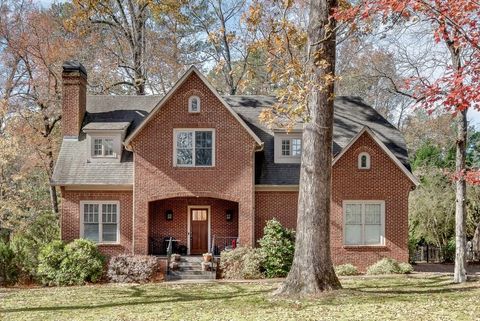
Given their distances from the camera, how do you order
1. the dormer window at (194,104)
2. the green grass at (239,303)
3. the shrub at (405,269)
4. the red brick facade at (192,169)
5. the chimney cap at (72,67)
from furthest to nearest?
1. the chimney cap at (72,67)
2. the dormer window at (194,104)
3. the red brick facade at (192,169)
4. the shrub at (405,269)
5. the green grass at (239,303)

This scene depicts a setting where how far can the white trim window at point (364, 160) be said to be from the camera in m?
22.1

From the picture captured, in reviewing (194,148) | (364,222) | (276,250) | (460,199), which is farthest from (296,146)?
(460,199)

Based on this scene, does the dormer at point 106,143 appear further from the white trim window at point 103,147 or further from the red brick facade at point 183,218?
the red brick facade at point 183,218

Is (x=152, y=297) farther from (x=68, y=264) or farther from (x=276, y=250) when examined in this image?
(x=276, y=250)

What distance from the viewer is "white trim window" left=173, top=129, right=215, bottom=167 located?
22141 millimetres

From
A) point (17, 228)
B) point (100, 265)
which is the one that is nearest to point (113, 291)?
point (100, 265)

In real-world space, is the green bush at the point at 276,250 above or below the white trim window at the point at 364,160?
below

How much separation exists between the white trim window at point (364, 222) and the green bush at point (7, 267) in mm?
12838

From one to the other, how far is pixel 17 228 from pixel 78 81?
8284mm

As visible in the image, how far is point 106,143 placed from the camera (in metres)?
23.0

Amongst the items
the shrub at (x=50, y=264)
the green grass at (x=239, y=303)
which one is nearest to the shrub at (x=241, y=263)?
the green grass at (x=239, y=303)

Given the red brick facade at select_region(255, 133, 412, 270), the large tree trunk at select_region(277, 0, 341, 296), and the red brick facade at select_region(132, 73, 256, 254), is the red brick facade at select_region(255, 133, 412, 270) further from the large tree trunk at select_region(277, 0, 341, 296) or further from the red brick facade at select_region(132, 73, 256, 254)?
the large tree trunk at select_region(277, 0, 341, 296)

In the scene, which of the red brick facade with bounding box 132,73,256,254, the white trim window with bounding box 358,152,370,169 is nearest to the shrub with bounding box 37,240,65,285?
the red brick facade with bounding box 132,73,256,254

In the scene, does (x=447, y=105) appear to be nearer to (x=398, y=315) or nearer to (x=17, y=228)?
(x=398, y=315)
